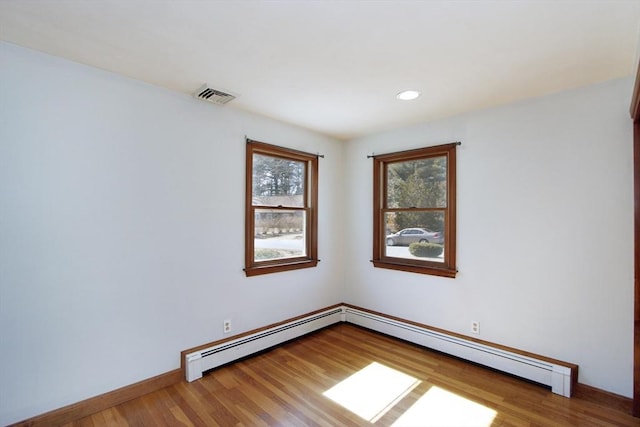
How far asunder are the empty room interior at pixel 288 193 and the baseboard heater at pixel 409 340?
2 cm

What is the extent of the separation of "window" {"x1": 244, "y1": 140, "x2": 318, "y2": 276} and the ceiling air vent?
0.50 meters

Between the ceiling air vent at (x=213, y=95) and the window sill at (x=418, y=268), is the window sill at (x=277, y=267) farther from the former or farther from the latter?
the ceiling air vent at (x=213, y=95)

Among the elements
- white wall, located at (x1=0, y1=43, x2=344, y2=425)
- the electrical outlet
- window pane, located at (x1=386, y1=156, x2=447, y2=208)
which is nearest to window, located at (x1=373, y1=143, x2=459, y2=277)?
window pane, located at (x1=386, y1=156, x2=447, y2=208)

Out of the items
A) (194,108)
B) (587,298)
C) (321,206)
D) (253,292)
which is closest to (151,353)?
(253,292)

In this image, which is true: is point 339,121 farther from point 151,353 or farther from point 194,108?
point 151,353

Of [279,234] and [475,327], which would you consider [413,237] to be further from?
[279,234]

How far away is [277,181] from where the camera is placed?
3.57 meters

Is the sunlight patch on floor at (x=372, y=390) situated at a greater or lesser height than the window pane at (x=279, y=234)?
lesser

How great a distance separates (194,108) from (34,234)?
1.53 meters

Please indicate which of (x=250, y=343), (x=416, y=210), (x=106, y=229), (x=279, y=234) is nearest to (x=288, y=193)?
(x=279, y=234)

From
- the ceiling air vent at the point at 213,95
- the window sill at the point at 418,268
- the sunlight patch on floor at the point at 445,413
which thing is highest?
the ceiling air vent at the point at 213,95

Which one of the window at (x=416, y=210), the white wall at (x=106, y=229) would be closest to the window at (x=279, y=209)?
the white wall at (x=106, y=229)

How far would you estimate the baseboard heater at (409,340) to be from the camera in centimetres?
253

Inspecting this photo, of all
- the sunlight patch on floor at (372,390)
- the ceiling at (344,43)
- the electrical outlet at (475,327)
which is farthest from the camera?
the electrical outlet at (475,327)
